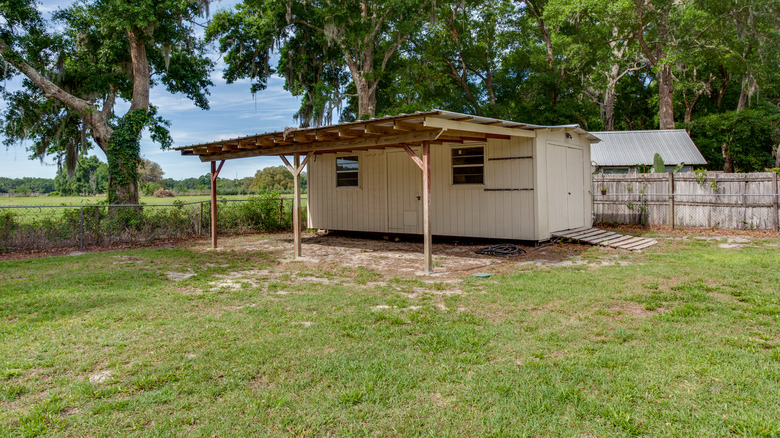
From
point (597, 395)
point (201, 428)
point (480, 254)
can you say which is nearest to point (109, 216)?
point (480, 254)

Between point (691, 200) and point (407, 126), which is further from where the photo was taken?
point (691, 200)

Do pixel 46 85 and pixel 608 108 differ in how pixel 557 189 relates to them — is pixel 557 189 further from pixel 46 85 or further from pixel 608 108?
pixel 608 108

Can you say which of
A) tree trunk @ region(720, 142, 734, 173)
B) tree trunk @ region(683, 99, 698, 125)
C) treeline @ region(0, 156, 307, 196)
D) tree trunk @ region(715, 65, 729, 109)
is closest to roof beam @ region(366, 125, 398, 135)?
tree trunk @ region(720, 142, 734, 173)

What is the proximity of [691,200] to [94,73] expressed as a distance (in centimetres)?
1686

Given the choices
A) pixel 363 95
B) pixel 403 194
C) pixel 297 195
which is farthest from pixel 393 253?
pixel 363 95

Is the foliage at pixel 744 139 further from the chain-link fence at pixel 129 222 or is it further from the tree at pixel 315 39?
the chain-link fence at pixel 129 222

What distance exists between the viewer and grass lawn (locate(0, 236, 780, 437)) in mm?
2385

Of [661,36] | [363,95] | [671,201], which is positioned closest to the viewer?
[671,201]

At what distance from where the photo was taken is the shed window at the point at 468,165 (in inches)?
366

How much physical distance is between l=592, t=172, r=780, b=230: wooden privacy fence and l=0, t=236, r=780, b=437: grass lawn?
18.6ft

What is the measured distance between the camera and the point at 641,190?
38.5 ft

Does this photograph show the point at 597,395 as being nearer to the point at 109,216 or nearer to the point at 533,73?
the point at 109,216

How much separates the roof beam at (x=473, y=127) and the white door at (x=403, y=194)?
2.63 m

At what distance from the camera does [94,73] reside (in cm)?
1261
